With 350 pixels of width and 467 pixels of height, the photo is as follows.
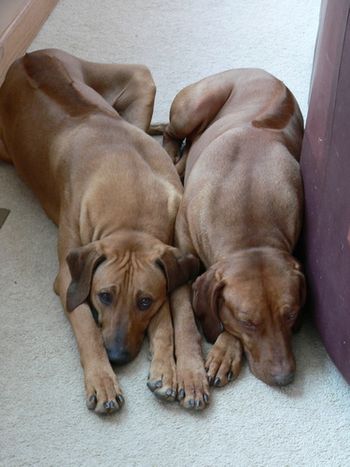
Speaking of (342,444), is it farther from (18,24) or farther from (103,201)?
(18,24)

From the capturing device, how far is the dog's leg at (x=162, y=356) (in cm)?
255

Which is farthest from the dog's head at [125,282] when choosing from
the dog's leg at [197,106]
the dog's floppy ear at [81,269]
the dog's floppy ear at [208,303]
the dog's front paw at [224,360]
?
the dog's leg at [197,106]

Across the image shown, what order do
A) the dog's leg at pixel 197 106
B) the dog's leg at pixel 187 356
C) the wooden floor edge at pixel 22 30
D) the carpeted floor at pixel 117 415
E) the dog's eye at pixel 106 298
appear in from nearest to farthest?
the carpeted floor at pixel 117 415 < the dog's leg at pixel 187 356 < the dog's eye at pixel 106 298 < the dog's leg at pixel 197 106 < the wooden floor edge at pixel 22 30

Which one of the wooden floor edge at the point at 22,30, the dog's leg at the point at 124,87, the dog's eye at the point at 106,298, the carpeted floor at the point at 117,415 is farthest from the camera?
the wooden floor edge at the point at 22,30

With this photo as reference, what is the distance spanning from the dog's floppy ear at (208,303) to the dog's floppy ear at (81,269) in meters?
0.33

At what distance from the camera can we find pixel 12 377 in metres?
2.64

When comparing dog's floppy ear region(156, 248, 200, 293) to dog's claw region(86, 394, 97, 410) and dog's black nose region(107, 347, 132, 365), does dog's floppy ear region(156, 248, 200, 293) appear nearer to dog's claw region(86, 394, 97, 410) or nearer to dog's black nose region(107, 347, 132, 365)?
dog's black nose region(107, 347, 132, 365)

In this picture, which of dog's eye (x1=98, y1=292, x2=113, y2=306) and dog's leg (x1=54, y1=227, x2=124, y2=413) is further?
dog's eye (x1=98, y1=292, x2=113, y2=306)

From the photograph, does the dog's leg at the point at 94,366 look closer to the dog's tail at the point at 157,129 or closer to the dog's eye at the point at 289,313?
the dog's eye at the point at 289,313

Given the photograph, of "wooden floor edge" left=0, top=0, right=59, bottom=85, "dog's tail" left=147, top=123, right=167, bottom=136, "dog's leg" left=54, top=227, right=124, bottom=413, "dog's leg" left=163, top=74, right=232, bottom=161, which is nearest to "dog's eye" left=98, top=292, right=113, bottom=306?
"dog's leg" left=54, top=227, right=124, bottom=413

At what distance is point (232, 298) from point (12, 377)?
2.45 feet

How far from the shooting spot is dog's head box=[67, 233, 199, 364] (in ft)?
8.58

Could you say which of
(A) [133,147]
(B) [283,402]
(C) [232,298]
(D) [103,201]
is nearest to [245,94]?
(A) [133,147]

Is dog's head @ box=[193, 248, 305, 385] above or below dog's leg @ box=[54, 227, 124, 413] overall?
above
